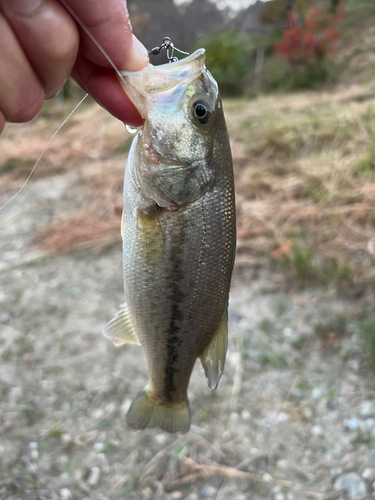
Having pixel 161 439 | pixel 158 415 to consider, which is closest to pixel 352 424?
pixel 161 439

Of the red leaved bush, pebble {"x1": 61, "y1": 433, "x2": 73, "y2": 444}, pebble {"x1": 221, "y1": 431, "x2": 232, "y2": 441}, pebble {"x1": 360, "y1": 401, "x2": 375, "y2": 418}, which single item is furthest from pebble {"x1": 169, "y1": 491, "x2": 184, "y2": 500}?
the red leaved bush

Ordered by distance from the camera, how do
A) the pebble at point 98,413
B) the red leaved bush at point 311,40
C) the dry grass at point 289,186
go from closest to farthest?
the pebble at point 98,413, the dry grass at point 289,186, the red leaved bush at point 311,40

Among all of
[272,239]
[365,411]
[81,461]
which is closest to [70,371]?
[81,461]

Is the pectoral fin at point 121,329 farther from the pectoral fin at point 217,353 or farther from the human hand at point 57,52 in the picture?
the human hand at point 57,52

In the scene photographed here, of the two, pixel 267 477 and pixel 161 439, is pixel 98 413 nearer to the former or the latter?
pixel 161 439

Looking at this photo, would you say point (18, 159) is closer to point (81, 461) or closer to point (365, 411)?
point (81, 461)

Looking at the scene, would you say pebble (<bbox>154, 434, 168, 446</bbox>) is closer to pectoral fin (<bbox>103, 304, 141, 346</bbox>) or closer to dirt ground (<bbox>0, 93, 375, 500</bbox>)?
dirt ground (<bbox>0, 93, 375, 500</bbox>)

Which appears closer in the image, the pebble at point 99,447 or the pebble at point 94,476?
the pebble at point 94,476

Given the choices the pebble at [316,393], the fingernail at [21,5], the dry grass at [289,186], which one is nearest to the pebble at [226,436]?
the pebble at [316,393]
